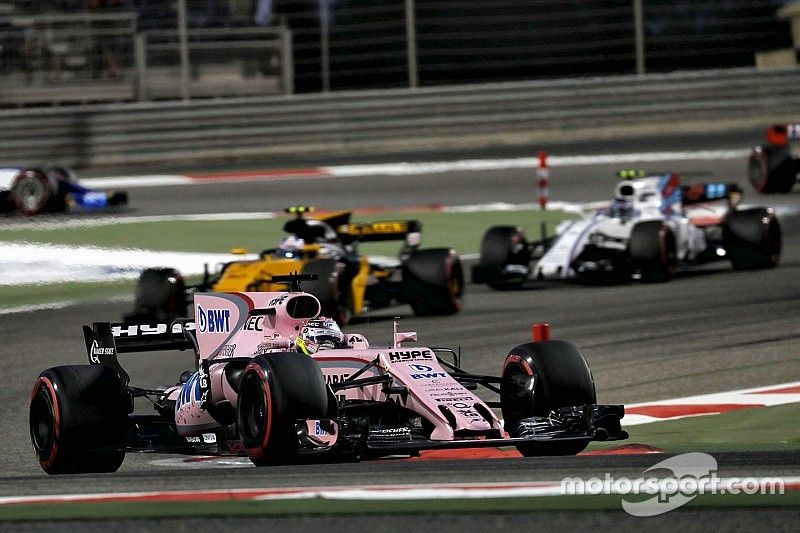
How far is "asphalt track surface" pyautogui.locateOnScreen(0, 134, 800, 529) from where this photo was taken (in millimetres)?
7422

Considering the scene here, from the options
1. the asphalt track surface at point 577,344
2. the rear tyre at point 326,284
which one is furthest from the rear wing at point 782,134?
the rear tyre at point 326,284

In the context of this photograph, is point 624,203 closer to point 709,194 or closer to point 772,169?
point 709,194

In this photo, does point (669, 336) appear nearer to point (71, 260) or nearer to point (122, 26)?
point (71, 260)

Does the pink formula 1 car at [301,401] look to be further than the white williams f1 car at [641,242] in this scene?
No

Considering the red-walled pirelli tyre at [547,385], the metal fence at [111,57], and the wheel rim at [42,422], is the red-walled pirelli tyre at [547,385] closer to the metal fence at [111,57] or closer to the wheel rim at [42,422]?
the wheel rim at [42,422]

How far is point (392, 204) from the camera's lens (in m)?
23.8

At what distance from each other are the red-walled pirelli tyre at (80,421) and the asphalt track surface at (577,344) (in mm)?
266

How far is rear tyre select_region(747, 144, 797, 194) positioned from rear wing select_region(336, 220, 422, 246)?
939cm

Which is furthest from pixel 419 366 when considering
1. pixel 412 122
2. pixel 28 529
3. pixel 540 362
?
pixel 412 122

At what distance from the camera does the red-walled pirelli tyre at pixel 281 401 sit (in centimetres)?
809

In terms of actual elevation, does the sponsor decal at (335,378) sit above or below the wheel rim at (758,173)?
above

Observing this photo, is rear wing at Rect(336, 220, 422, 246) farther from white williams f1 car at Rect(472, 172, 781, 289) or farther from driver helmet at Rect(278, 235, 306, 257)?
white williams f1 car at Rect(472, 172, 781, 289)

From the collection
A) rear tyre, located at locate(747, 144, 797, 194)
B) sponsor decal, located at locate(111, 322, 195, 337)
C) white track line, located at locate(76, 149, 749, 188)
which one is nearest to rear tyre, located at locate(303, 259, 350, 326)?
sponsor decal, located at locate(111, 322, 195, 337)

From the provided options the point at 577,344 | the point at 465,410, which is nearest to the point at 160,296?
the point at 577,344
